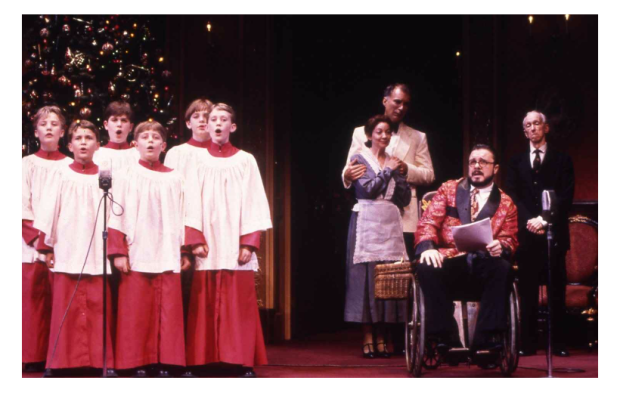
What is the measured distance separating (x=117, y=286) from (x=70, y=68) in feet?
6.37

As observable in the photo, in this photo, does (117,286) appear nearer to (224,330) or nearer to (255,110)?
(224,330)

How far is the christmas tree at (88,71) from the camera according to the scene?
721 cm

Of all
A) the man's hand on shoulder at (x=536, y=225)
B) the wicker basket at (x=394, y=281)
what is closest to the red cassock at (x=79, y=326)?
the wicker basket at (x=394, y=281)

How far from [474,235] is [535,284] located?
1.50 meters

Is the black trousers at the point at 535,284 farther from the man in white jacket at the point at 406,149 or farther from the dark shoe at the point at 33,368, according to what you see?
the dark shoe at the point at 33,368

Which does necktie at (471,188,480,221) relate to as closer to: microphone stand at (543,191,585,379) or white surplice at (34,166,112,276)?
microphone stand at (543,191,585,379)

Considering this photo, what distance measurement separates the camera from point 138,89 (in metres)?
7.42

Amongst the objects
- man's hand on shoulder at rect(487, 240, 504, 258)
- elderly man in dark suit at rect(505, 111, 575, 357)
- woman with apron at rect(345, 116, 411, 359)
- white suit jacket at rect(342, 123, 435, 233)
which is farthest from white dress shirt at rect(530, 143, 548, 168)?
man's hand on shoulder at rect(487, 240, 504, 258)

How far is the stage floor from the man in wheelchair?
0.88 ft

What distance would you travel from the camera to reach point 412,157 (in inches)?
288

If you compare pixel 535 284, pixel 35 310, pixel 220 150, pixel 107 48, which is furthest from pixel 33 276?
pixel 535 284

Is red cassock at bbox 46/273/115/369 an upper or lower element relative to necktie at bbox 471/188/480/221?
lower

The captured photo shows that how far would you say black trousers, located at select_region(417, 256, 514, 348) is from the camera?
18.3 feet

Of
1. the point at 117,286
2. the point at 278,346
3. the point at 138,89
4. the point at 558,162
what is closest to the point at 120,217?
the point at 117,286
